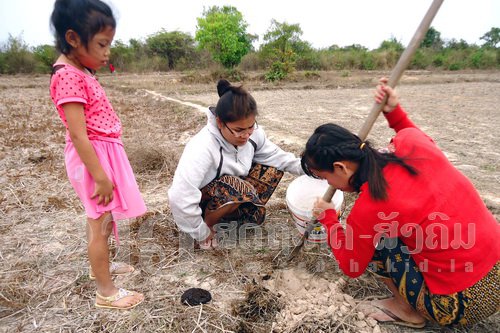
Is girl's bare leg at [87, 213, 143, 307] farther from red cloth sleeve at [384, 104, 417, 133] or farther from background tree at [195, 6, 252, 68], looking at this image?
background tree at [195, 6, 252, 68]

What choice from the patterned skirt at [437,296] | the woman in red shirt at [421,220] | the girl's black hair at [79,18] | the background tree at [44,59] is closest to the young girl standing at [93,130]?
the girl's black hair at [79,18]

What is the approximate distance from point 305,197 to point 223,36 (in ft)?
55.3

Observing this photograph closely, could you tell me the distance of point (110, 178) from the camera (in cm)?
162

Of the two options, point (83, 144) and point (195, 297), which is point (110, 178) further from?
point (195, 297)

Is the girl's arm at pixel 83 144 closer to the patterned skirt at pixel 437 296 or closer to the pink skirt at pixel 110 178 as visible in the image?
the pink skirt at pixel 110 178

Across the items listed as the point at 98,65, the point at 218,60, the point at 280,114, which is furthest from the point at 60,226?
the point at 218,60

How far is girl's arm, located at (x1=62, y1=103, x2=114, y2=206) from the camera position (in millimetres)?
1387

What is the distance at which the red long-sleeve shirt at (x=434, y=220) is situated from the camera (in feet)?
4.23

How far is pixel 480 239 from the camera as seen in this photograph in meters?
1.32

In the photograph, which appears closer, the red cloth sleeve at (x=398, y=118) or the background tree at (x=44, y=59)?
the red cloth sleeve at (x=398, y=118)

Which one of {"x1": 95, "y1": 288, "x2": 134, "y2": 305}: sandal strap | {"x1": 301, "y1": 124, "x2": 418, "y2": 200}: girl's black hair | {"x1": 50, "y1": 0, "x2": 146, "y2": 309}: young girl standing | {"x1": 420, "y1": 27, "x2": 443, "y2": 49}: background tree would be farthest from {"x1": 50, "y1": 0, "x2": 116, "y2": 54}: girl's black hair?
{"x1": 420, "y1": 27, "x2": 443, "y2": 49}: background tree

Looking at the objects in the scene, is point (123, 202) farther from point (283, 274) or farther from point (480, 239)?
point (480, 239)

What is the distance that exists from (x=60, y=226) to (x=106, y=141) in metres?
1.38

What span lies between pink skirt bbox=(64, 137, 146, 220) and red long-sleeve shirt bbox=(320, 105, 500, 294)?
3.63 feet
